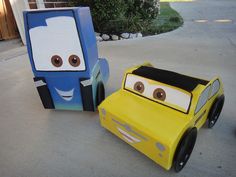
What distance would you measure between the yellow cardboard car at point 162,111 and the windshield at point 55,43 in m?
0.48

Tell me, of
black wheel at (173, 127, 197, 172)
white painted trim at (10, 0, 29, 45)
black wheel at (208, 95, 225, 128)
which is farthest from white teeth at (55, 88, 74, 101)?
white painted trim at (10, 0, 29, 45)

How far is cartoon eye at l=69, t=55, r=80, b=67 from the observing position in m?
1.77

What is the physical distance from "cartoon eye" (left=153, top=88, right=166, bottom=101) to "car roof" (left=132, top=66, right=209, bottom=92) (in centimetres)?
7

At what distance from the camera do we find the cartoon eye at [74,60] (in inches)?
69.7

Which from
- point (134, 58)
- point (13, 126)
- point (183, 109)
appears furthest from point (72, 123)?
point (134, 58)

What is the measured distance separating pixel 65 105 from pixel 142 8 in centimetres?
465

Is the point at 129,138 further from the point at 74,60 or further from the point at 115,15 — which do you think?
the point at 115,15

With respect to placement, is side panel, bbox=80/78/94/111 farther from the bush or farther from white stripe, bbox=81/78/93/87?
the bush

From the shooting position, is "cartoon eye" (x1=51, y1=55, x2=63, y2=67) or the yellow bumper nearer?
the yellow bumper

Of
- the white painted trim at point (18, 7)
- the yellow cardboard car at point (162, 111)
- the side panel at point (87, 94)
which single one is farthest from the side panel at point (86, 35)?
the white painted trim at point (18, 7)

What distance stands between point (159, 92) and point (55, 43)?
94 centimetres

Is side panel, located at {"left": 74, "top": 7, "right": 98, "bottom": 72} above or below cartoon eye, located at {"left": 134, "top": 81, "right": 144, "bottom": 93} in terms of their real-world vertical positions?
above

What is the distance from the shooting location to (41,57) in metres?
1.81

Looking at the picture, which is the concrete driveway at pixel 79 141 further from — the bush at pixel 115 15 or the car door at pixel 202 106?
the bush at pixel 115 15
